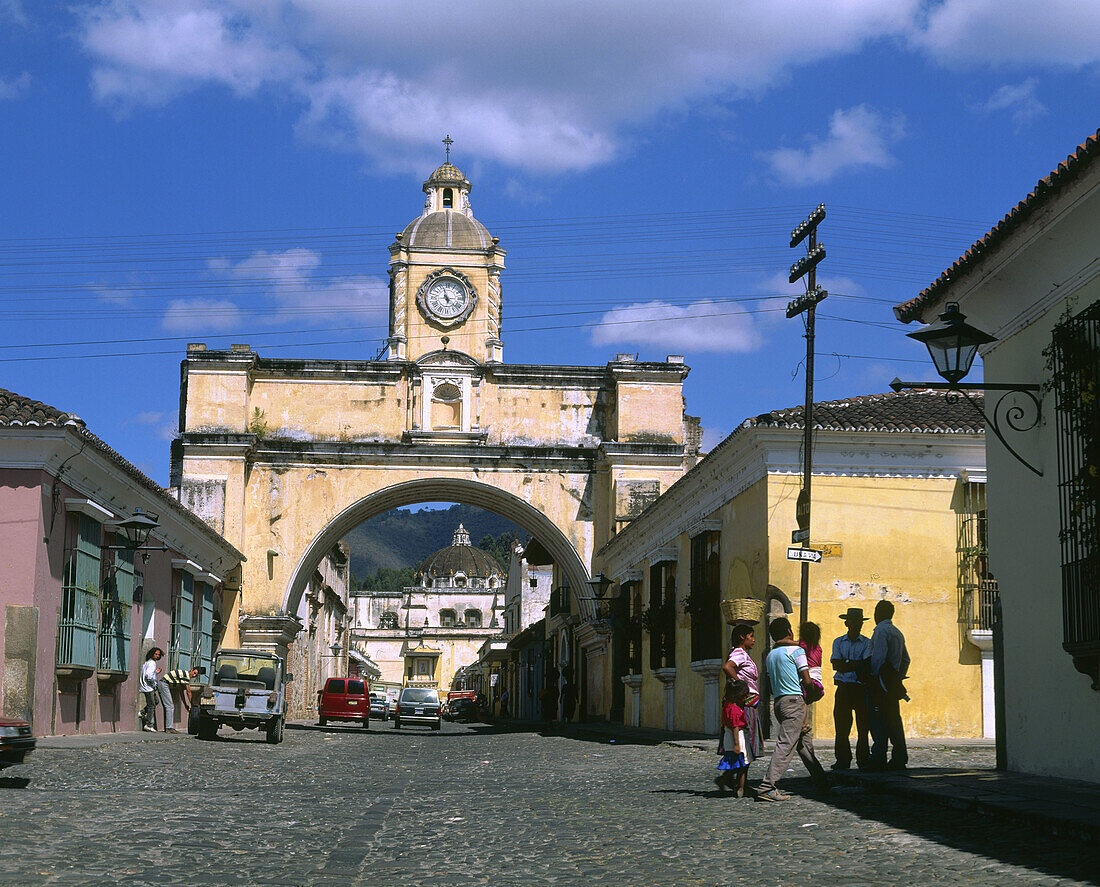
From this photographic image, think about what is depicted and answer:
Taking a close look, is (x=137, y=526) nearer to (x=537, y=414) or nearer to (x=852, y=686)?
(x=852, y=686)

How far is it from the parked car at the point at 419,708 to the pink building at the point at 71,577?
1593cm

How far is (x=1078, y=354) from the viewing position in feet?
31.7

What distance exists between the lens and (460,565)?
106 metres

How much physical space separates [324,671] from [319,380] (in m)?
29.4

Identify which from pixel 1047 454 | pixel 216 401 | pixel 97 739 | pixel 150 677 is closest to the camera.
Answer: pixel 1047 454

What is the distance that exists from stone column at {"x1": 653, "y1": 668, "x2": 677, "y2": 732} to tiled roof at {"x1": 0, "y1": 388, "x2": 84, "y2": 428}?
11839 mm

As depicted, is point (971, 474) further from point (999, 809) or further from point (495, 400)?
point (495, 400)

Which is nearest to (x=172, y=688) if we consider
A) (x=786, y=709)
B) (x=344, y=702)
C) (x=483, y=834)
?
(x=344, y=702)

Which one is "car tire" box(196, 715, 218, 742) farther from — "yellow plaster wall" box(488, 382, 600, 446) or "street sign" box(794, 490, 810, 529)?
"yellow plaster wall" box(488, 382, 600, 446)

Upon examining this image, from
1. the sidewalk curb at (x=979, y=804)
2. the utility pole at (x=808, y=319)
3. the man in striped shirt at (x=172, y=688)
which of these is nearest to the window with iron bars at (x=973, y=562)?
the utility pole at (x=808, y=319)

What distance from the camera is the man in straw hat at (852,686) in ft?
38.0

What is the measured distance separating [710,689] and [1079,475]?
40.5 ft

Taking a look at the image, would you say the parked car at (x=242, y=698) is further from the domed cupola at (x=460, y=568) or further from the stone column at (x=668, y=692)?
the domed cupola at (x=460, y=568)

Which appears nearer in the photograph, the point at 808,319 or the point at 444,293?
the point at 808,319
